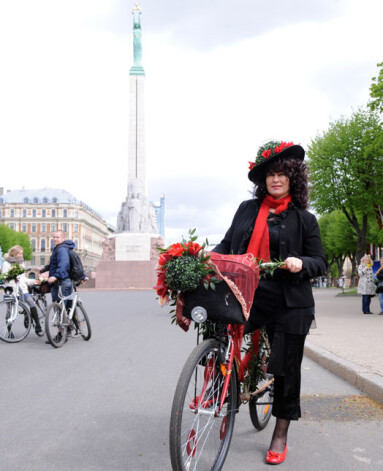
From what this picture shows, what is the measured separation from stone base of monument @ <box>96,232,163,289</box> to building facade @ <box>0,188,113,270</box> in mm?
77107

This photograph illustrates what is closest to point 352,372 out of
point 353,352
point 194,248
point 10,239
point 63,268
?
point 353,352

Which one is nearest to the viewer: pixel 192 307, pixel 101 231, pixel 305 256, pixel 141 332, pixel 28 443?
pixel 192 307

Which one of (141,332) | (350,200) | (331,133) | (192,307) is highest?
(331,133)

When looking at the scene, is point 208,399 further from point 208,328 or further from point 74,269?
point 74,269

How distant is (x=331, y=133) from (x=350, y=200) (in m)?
4.06

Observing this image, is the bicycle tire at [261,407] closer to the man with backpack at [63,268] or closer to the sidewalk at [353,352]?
the sidewalk at [353,352]

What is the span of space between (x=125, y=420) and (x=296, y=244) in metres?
2.21

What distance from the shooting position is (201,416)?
3.25 m

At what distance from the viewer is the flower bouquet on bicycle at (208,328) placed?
→ 3.16 metres

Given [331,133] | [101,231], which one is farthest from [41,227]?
[331,133]

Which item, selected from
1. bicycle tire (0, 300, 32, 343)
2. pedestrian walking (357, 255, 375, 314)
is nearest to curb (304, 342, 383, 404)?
bicycle tire (0, 300, 32, 343)

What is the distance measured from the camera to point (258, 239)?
3758 mm

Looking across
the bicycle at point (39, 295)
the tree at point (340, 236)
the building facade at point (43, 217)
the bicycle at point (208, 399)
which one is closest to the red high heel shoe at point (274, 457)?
the bicycle at point (208, 399)

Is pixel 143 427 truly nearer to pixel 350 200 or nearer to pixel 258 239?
pixel 258 239
